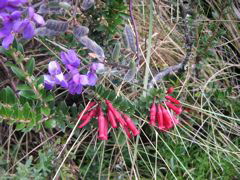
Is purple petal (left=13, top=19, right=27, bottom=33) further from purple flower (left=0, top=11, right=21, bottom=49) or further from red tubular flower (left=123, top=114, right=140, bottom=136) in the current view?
red tubular flower (left=123, top=114, right=140, bottom=136)

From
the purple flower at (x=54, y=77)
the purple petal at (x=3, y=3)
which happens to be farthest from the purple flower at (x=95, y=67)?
the purple petal at (x=3, y=3)

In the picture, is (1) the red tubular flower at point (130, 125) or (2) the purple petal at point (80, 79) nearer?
(2) the purple petal at point (80, 79)

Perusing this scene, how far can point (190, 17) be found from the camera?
5.86 ft

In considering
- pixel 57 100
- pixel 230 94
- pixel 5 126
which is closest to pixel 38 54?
pixel 57 100

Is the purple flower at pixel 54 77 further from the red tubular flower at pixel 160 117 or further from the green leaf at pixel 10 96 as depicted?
the red tubular flower at pixel 160 117

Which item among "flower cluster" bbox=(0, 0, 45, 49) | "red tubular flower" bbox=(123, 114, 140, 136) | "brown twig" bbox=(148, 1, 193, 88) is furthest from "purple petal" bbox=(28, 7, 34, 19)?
"brown twig" bbox=(148, 1, 193, 88)

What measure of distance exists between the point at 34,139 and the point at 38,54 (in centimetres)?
38

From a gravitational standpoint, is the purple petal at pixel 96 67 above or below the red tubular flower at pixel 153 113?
above

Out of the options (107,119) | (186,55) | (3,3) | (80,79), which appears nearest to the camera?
(3,3)

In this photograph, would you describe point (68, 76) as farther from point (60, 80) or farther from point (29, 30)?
point (29, 30)

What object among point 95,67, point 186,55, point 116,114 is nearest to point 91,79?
point 95,67

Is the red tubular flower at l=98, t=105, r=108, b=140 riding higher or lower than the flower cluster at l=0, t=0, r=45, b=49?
lower

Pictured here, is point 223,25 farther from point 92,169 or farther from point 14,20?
point 14,20

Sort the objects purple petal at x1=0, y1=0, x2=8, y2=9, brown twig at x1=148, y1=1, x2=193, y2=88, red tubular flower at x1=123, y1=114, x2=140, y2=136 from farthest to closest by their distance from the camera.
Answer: brown twig at x1=148, y1=1, x2=193, y2=88, red tubular flower at x1=123, y1=114, x2=140, y2=136, purple petal at x1=0, y1=0, x2=8, y2=9
